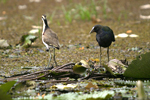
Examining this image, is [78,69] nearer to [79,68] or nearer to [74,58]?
[79,68]

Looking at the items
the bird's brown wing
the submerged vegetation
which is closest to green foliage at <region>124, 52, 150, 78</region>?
the submerged vegetation

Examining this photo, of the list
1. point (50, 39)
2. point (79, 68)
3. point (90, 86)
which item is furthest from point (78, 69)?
point (50, 39)

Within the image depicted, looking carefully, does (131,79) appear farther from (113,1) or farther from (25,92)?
(113,1)

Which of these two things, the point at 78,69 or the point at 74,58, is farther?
the point at 74,58

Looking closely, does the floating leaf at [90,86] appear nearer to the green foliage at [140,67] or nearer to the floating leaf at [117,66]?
the green foliage at [140,67]

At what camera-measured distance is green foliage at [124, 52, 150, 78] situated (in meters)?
2.59

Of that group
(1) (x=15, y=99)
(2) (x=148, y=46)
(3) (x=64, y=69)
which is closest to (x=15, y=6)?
(2) (x=148, y=46)

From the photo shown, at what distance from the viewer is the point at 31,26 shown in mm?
6148

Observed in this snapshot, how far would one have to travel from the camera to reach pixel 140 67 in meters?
2.62

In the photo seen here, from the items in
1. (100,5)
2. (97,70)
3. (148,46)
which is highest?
(100,5)

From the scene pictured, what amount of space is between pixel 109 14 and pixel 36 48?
3117 millimetres

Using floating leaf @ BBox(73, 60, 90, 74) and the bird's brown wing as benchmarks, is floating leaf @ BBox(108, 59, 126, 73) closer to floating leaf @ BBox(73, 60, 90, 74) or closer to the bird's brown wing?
floating leaf @ BBox(73, 60, 90, 74)

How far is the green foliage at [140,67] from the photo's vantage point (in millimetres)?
2594

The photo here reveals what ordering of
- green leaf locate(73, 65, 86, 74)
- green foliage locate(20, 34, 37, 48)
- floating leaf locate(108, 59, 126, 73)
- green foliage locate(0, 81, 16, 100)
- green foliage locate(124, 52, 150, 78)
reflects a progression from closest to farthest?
1. green foliage locate(0, 81, 16, 100)
2. green foliage locate(124, 52, 150, 78)
3. green leaf locate(73, 65, 86, 74)
4. floating leaf locate(108, 59, 126, 73)
5. green foliage locate(20, 34, 37, 48)
